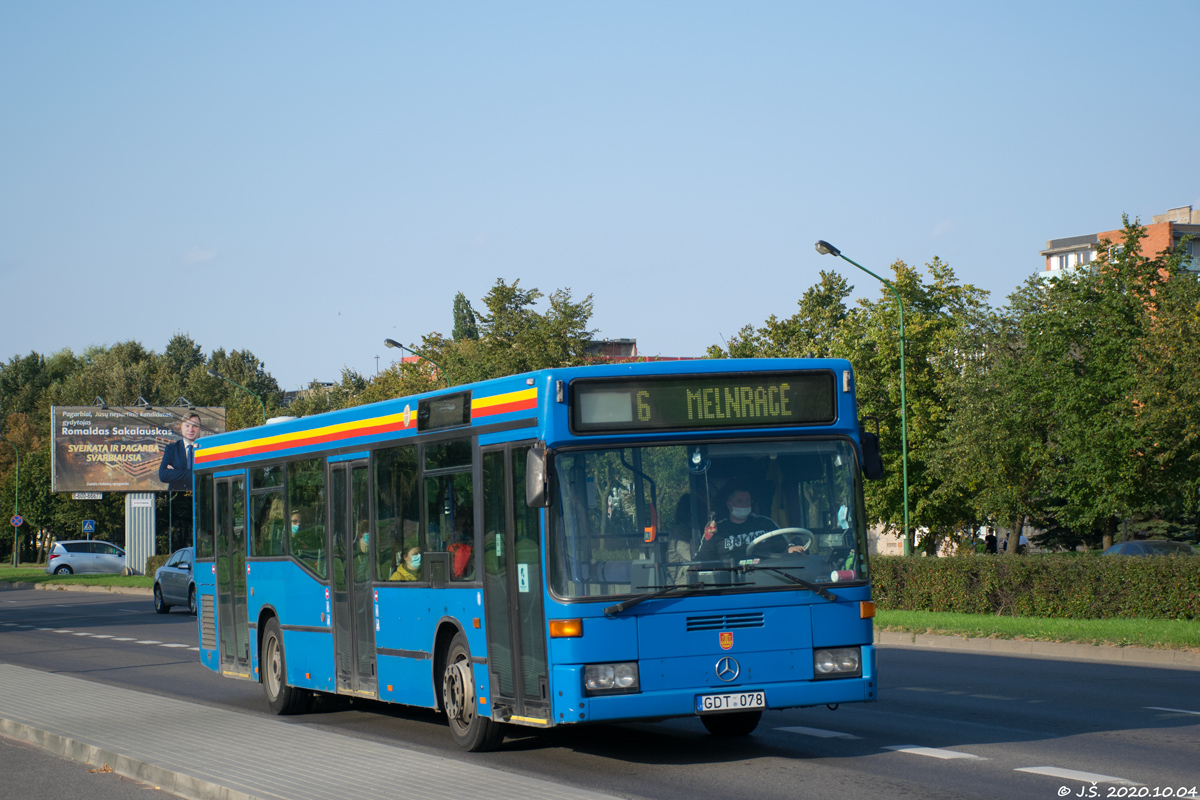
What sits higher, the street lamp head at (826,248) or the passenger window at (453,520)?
the street lamp head at (826,248)

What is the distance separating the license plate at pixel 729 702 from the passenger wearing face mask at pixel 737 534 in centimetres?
89

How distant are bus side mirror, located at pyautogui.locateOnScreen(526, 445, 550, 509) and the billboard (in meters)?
53.1

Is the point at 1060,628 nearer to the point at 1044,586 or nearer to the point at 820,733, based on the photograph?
the point at 1044,586

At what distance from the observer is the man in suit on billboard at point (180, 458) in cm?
5916

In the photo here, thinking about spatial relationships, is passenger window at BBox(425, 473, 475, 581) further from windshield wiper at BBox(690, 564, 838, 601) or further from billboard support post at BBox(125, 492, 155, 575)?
billboard support post at BBox(125, 492, 155, 575)

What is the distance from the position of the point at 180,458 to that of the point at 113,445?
339cm

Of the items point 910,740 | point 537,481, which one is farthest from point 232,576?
point 910,740

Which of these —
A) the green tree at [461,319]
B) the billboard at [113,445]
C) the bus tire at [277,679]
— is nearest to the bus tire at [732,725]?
the bus tire at [277,679]

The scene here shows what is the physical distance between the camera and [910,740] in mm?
10789

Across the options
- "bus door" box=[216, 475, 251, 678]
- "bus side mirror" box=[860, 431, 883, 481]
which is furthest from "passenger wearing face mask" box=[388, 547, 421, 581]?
"bus door" box=[216, 475, 251, 678]

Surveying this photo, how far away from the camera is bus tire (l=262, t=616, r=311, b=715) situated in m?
14.0

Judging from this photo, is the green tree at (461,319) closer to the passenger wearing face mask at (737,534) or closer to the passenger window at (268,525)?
the passenger window at (268,525)

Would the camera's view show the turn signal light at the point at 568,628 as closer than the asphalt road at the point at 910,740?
No

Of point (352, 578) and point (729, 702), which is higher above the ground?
point (352, 578)
